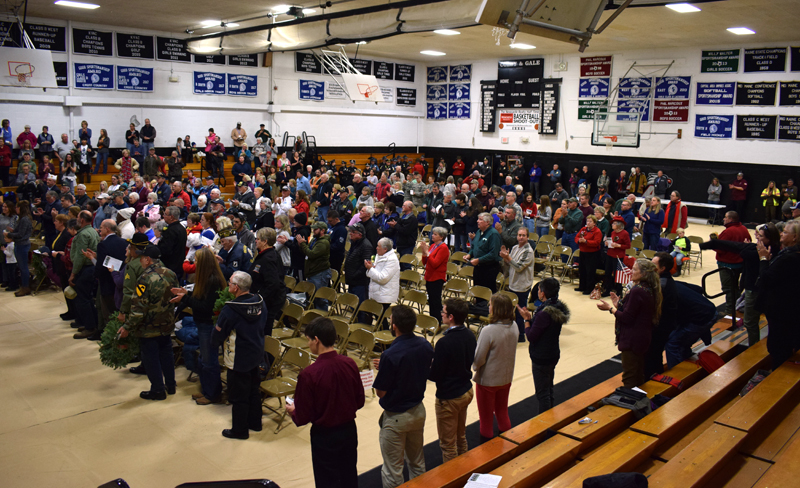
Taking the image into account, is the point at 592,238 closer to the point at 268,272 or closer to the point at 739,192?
the point at 268,272

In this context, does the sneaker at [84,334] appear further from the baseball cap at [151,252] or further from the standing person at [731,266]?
the standing person at [731,266]

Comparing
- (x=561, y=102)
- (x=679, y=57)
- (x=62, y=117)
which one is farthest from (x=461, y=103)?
(x=62, y=117)

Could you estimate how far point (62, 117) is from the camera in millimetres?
16391

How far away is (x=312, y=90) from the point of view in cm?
2188

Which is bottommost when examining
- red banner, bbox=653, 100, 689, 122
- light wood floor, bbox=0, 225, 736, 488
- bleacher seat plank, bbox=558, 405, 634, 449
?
light wood floor, bbox=0, 225, 736, 488

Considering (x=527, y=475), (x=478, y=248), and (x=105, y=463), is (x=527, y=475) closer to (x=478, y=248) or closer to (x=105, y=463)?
(x=105, y=463)

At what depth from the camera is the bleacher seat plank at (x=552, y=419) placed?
4.09 metres

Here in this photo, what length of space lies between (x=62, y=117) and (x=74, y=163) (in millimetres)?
1802

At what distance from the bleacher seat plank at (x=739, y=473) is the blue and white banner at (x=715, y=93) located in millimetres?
17072

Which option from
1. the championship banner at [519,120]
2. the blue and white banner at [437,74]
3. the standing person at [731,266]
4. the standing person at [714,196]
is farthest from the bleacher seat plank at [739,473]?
the blue and white banner at [437,74]

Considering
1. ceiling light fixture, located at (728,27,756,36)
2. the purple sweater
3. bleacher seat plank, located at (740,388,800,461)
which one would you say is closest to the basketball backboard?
ceiling light fixture, located at (728,27,756,36)

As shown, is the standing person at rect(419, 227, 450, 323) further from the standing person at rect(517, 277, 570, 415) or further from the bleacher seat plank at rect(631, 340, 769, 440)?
the bleacher seat plank at rect(631, 340, 769, 440)

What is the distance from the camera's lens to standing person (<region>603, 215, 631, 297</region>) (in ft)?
29.7

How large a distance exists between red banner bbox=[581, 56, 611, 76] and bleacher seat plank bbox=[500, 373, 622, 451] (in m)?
17.7
